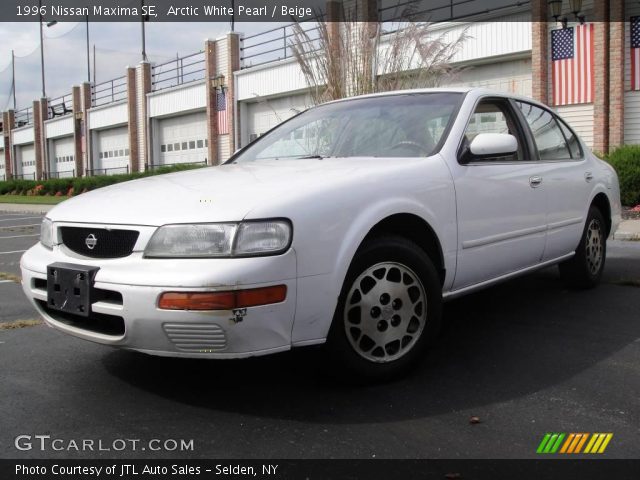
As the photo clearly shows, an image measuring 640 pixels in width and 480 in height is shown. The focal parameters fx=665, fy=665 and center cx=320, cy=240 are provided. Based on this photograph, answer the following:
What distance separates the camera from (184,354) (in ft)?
8.93

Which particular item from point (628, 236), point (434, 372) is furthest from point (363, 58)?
point (434, 372)

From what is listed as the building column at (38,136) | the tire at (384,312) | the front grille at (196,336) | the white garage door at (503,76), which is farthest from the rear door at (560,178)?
the building column at (38,136)

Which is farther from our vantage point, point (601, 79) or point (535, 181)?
point (601, 79)

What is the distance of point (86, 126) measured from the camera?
41562 millimetres

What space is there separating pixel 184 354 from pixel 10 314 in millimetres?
2821

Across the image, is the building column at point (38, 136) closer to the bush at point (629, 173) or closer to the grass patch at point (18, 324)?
the bush at point (629, 173)

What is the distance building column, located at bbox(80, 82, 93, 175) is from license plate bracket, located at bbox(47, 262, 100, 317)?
4052cm

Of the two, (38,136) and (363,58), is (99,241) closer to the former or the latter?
(363,58)

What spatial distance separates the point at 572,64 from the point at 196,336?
17822 mm

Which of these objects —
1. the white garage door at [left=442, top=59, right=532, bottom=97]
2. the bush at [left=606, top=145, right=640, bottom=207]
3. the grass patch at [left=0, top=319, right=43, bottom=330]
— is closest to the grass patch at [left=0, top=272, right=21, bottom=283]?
the grass patch at [left=0, top=319, right=43, bottom=330]

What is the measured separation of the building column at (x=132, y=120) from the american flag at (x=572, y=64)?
2434 cm

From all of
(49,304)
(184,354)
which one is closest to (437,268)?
(184,354)

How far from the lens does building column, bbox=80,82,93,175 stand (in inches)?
1625

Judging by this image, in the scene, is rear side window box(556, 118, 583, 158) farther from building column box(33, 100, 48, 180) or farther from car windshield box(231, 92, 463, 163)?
building column box(33, 100, 48, 180)
